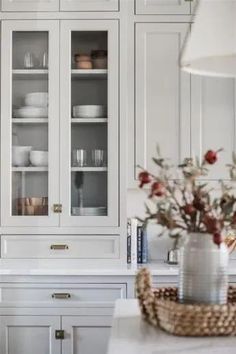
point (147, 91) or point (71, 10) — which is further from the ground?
point (71, 10)

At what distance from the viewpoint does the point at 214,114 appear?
10.9 feet

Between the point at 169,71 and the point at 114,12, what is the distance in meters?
0.45

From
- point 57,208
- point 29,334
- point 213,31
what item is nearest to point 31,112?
point 57,208

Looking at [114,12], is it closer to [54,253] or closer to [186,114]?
[186,114]

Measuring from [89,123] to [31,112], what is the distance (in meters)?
0.33

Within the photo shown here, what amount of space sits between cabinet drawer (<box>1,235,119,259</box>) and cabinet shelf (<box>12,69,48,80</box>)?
901 mm

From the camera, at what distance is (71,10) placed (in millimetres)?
3250

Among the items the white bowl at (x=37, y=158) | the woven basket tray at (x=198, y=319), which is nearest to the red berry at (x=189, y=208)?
the woven basket tray at (x=198, y=319)

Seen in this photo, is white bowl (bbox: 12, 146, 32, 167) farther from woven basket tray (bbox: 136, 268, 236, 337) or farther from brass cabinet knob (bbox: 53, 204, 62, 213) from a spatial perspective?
woven basket tray (bbox: 136, 268, 236, 337)

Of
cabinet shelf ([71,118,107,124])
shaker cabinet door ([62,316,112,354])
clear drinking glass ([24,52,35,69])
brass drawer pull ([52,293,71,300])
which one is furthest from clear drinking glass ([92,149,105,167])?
shaker cabinet door ([62,316,112,354])

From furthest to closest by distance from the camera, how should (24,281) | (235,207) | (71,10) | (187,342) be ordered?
(71,10) < (24,281) < (235,207) < (187,342)

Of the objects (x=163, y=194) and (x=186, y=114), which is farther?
(x=186, y=114)

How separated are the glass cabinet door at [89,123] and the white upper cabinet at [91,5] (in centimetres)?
7

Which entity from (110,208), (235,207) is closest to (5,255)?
(110,208)
